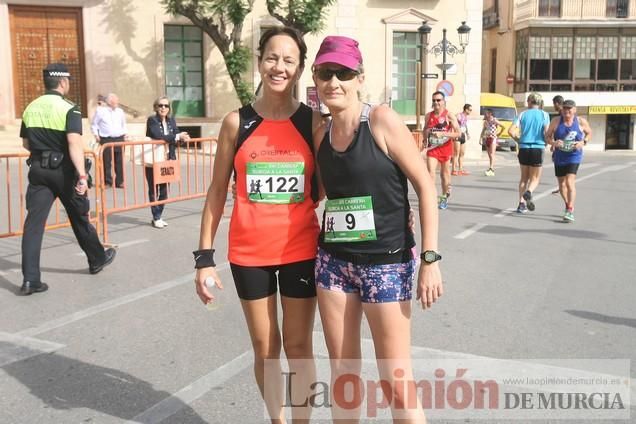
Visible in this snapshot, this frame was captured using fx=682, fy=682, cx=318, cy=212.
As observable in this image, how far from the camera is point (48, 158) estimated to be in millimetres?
6016

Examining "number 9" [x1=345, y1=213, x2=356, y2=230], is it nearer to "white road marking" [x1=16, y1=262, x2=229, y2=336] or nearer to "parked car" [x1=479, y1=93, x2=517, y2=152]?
"white road marking" [x1=16, y1=262, x2=229, y2=336]

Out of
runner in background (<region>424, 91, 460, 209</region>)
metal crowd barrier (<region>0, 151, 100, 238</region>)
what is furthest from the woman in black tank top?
runner in background (<region>424, 91, 460, 209</region>)

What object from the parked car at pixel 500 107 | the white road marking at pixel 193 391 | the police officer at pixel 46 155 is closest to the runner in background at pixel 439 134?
the police officer at pixel 46 155

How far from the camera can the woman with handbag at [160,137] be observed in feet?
30.5

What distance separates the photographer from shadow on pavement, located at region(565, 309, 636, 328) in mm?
5160

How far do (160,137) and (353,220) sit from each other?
718 centimetres

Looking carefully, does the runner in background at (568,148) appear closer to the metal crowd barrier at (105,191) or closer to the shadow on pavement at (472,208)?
the shadow on pavement at (472,208)

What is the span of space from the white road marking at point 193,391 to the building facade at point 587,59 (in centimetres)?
3635

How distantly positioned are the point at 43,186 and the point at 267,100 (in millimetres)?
3765

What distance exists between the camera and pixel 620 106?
38.1 m

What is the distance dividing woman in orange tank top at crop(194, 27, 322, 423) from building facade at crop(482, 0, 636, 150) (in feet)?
122

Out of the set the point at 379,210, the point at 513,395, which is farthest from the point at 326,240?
the point at 513,395

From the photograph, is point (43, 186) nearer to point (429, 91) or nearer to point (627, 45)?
point (429, 91)

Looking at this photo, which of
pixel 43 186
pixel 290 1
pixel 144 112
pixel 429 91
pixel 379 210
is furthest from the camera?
pixel 429 91
